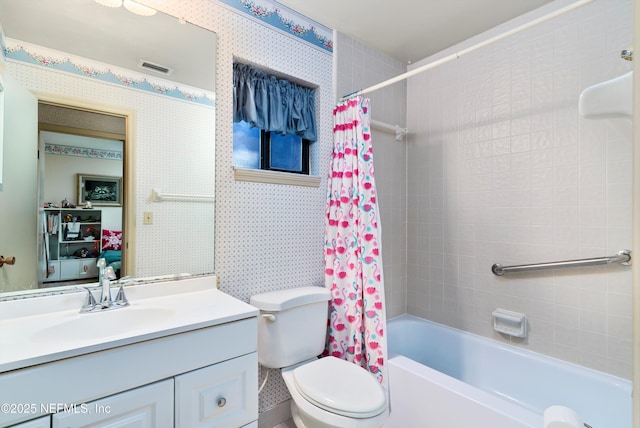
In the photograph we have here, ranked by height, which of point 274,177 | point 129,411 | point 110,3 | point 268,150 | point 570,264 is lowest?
point 129,411

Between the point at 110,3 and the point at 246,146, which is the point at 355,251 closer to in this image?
the point at 246,146

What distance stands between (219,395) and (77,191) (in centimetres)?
99

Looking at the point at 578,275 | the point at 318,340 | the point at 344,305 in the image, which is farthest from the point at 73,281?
the point at 578,275

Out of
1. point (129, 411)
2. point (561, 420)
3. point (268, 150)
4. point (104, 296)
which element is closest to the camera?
point (561, 420)

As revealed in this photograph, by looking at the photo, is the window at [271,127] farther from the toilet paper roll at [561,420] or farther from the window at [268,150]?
the toilet paper roll at [561,420]

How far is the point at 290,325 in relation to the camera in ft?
5.02

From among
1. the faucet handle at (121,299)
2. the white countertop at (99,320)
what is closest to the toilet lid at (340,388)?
the white countertop at (99,320)

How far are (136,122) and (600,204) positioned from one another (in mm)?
2326

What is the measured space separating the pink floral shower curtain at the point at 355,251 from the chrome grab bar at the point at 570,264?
0.82 metres

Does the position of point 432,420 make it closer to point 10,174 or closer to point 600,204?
point 600,204

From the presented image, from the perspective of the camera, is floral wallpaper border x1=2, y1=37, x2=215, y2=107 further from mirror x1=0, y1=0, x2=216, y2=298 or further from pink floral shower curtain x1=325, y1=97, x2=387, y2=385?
pink floral shower curtain x1=325, y1=97, x2=387, y2=385

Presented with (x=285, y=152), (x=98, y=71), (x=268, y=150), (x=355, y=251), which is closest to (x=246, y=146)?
(x=268, y=150)

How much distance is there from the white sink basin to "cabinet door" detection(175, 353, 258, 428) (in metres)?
0.27

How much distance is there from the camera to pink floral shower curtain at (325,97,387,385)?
1688 mm
